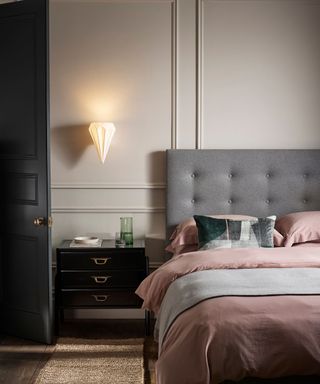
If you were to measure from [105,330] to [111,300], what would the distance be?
0.25 metres

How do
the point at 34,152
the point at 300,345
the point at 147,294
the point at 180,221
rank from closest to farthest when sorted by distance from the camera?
1. the point at 300,345
2. the point at 147,294
3. the point at 34,152
4. the point at 180,221

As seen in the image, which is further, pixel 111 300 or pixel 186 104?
pixel 186 104

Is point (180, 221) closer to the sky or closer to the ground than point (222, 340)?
closer to the sky

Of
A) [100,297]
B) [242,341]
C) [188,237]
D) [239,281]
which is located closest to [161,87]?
[188,237]

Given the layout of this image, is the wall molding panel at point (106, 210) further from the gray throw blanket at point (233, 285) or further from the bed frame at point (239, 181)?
the gray throw blanket at point (233, 285)

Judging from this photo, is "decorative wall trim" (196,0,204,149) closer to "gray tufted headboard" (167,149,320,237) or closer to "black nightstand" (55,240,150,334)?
"gray tufted headboard" (167,149,320,237)

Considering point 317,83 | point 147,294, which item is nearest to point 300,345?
point 147,294

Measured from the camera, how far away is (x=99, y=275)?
352 centimetres

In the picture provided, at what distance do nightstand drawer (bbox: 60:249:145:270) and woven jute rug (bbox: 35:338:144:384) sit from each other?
45 centimetres

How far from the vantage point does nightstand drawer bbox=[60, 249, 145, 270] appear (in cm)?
351

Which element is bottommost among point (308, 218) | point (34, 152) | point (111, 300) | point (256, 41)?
point (111, 300)

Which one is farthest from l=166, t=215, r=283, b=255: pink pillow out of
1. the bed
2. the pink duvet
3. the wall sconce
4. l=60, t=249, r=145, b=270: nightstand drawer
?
the pink duvet

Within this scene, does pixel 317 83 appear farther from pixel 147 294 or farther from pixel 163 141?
pixel 147 294

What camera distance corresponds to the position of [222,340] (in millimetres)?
2041
